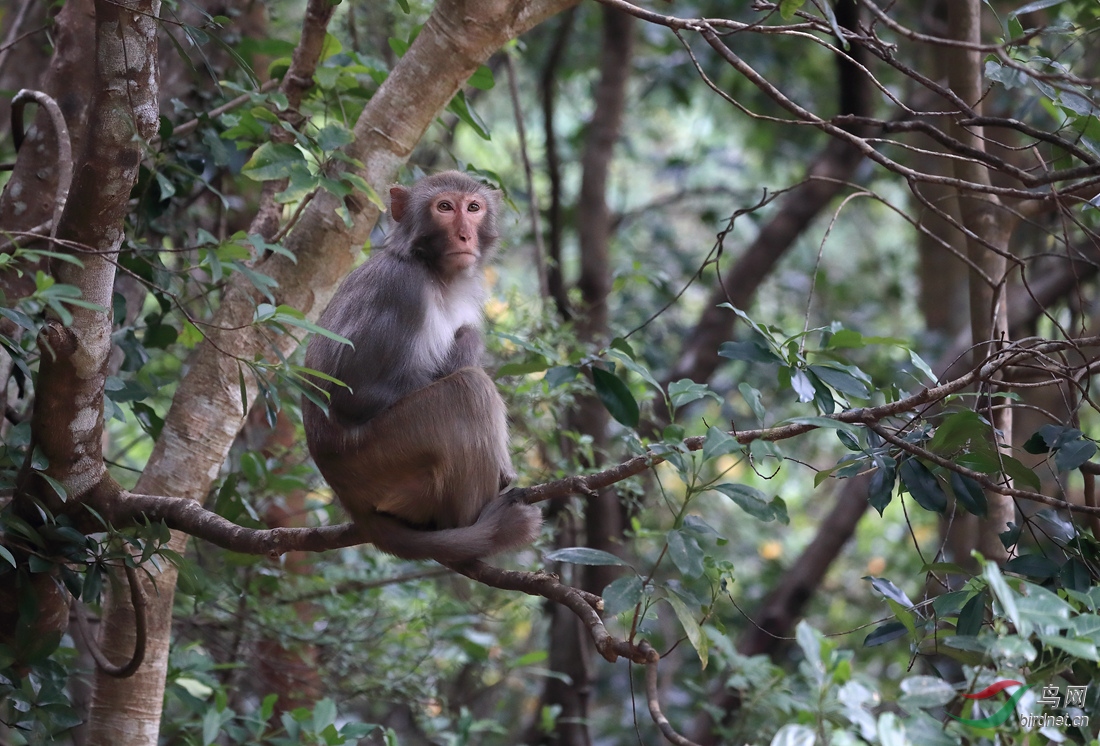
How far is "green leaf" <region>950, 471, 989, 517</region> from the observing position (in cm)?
262

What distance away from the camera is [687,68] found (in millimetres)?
7766

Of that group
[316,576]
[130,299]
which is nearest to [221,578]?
[316,576]

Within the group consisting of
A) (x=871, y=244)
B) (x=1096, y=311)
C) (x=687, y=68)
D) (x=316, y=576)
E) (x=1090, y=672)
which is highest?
(x=687, y=68)

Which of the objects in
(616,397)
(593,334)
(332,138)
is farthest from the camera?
(593,334)

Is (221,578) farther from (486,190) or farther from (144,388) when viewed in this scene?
(486,190)

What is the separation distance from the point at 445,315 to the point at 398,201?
1.79 ft

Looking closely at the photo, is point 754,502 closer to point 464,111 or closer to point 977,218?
point 977,218

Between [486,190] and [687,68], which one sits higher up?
[687,68]

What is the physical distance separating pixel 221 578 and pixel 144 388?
1.39 metres

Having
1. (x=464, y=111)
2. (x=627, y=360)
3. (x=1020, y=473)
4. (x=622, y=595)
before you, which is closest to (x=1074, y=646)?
(x=1020, y=473)

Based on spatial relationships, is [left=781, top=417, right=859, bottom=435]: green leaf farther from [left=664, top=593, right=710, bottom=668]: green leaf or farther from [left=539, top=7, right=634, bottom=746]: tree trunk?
[left=539, top=7, right=634, bottom=746]: tree trunk

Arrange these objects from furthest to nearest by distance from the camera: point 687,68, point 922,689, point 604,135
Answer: point 687,68, point 604,135, point 922,689

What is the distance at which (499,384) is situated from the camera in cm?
445

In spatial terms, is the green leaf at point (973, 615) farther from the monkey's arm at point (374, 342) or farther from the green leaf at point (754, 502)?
the monkey's arm at point (374, 342)
